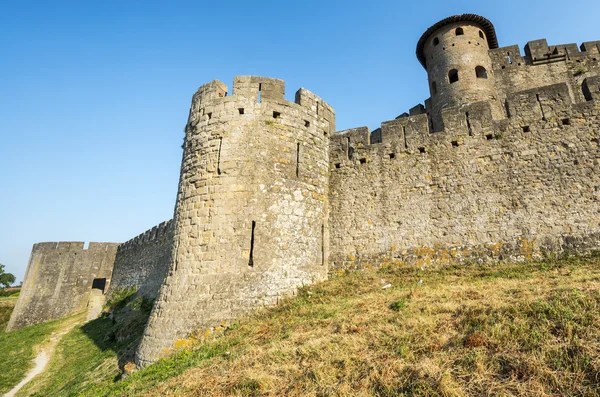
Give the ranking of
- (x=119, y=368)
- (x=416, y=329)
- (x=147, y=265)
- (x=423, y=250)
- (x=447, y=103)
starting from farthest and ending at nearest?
1. (x=147, y=265)
2. (x=447, y=103)
3. (x=423, y=250)
4. (x=119, y=368)
5. (x=416, y=329)

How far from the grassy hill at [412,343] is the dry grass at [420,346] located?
15 mm

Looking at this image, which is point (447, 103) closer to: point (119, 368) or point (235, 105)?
point (235, 105)

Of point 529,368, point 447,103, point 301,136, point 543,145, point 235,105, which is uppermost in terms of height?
point 447,103

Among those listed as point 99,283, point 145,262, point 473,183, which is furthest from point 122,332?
point 99,283

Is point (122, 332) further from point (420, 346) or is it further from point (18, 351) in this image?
point (420, 346)

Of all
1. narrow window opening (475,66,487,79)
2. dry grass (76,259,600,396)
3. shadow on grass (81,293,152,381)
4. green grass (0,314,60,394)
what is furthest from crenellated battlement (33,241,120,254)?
narrow window opening (475,66,487,79)

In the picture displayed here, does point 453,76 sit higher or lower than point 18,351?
higher

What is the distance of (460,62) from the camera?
1748 centimetres

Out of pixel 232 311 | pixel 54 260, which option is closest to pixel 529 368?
pixel 232 311

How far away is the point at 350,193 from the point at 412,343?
653cm

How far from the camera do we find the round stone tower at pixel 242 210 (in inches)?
311

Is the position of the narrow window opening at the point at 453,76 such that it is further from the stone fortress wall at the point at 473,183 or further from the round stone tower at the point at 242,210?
the round stone tower at the point at 242,210

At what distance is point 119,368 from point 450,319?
8.05 metres

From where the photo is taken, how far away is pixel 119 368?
28.1 feet
